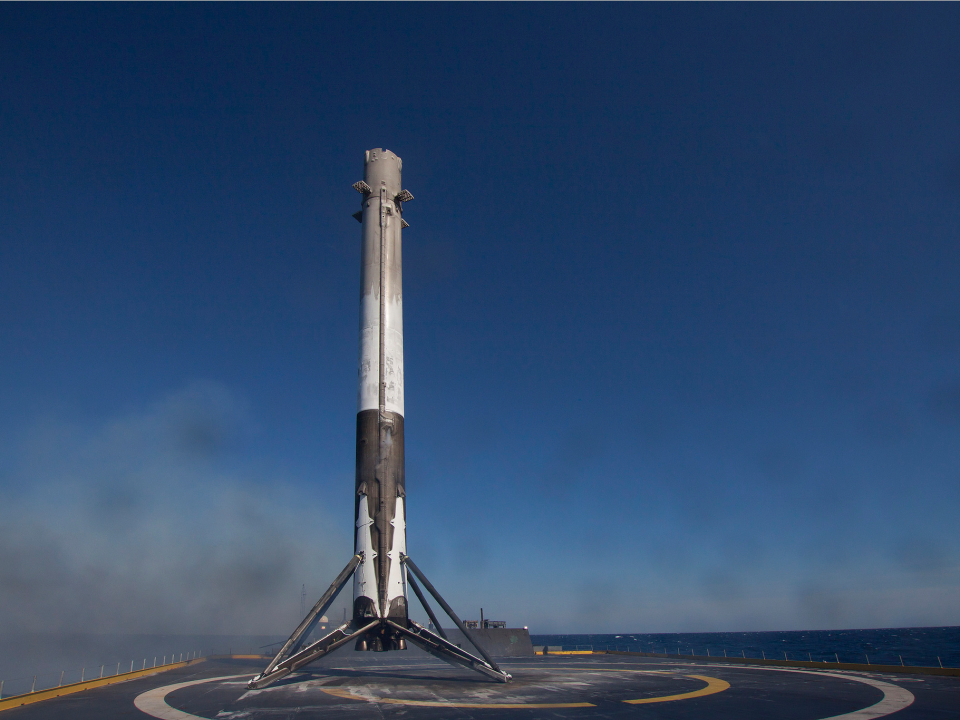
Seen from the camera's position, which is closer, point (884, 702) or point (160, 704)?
point (884, 702)

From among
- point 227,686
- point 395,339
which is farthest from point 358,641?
point 395,339

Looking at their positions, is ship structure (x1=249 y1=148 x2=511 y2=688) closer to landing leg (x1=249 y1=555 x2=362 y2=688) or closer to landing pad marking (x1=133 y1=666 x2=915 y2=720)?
landing leg (x1=249 y1=555 x2=362 y2=688)

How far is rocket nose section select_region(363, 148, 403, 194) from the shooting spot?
3125cm

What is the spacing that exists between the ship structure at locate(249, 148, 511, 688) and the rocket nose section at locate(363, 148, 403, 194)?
1435 mm

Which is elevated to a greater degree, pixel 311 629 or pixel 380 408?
pixel 380 408

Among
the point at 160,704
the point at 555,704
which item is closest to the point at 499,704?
the point at 555,704

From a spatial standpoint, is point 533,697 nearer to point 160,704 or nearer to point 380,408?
point 160,704

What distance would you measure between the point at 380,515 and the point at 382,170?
18.5 metres

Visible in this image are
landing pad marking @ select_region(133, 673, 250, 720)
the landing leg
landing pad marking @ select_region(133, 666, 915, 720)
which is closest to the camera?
landing pad marking @ select_region(133, 666, 915, 720)

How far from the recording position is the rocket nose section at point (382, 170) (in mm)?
31250

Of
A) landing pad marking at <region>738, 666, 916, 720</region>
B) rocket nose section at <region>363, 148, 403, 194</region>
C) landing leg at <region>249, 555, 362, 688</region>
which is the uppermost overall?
rocket nose section at <region>363, 148, 403, 194</region>

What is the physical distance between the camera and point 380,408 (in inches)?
1036

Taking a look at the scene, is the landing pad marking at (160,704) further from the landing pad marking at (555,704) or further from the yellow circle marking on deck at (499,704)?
the yellow circle marking on deck at (499,704)

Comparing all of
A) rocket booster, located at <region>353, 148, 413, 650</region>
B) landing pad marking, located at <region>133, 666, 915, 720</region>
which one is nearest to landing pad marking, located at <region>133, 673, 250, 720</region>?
landing pad marking, located at <region>133, 666, 915, 720</region>
